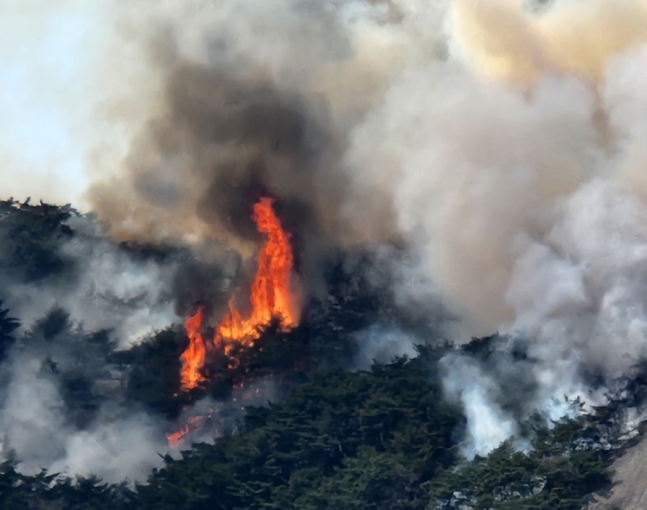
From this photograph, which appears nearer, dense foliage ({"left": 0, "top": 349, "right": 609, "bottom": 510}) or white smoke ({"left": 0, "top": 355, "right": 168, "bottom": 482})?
dense foliage ({"left": 0, "top": 349, "right": 609, "bottom": 510})

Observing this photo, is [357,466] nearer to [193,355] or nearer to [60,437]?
[60,437]

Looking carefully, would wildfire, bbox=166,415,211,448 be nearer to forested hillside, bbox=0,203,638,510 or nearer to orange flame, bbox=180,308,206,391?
forested hillside, bbox=0,203,638,510

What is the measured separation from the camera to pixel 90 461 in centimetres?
5262

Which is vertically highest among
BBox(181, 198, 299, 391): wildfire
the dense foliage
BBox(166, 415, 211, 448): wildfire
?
BBox(181, 198, 299, 391): wildfire

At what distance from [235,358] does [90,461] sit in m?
9.32

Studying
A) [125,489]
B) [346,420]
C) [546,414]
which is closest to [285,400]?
[346,420]

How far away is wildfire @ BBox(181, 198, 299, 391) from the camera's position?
2427 inches

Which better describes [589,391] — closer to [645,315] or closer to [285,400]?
[645,315]

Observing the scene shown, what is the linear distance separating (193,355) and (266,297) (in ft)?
17.1

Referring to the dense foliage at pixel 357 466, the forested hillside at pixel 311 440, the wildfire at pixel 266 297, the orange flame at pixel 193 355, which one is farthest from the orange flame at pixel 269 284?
Result: the dense foliage at pixel 357 466

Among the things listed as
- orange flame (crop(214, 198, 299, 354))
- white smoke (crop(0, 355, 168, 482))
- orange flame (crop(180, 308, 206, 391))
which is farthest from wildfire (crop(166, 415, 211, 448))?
orange flame (crop(214, 198, 299, 354))

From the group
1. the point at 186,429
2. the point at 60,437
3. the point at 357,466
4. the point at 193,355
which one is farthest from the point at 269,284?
the point at 357,466

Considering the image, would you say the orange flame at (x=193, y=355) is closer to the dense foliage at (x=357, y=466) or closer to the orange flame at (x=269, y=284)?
the orange flame at (x=269, y=284)

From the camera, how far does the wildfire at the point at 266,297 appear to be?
61.7m
